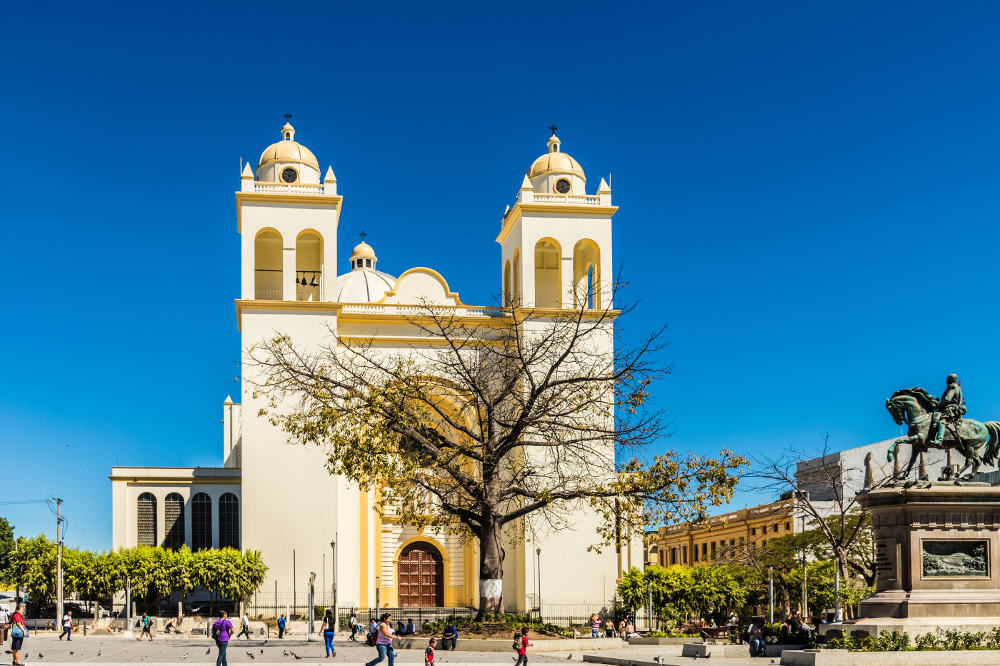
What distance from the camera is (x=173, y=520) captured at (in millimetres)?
41781

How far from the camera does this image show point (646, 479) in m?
26.2

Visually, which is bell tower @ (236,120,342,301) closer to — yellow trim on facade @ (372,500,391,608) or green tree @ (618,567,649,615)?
yellow trim on facade @ (372,500,391,608)

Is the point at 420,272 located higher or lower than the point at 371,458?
higher

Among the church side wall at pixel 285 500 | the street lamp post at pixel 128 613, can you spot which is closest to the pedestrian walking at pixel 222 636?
the street lamp post at pixel 128 613

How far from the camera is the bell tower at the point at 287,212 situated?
41688 millimetres

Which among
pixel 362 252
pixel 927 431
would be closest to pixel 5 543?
pixel 362 252

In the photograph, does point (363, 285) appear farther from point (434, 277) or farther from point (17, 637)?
point (17, 637)

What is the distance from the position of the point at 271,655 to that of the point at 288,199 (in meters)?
22.0

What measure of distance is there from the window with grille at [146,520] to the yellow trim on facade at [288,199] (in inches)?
403

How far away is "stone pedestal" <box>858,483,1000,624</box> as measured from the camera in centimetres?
1650

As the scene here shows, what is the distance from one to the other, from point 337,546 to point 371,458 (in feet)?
51.3

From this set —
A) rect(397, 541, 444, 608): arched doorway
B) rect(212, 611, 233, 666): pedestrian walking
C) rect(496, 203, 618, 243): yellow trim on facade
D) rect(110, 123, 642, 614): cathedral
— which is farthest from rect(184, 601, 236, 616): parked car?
rect(212, 611, 233, 666): pedestrian walking

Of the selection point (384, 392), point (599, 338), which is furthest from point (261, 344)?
point (384, 392)

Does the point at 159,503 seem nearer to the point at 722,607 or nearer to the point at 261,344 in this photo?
the point at 261,344
